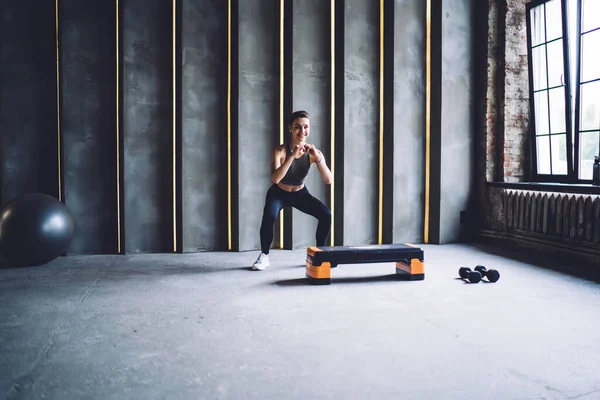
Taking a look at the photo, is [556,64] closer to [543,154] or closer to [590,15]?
[590,15]

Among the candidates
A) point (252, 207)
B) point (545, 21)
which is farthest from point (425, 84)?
point (252, 207)

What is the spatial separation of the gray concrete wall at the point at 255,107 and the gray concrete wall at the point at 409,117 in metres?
1.48

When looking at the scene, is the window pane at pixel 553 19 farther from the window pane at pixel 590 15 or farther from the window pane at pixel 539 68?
the window pane at pixel 590 15

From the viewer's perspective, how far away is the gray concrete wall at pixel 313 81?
5.63 metres

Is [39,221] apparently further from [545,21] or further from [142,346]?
[545,21]

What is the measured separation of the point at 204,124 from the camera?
5461 millimetres

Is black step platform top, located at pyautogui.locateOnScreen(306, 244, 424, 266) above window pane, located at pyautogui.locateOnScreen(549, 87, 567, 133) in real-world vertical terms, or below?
below

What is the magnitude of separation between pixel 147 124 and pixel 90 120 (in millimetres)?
574

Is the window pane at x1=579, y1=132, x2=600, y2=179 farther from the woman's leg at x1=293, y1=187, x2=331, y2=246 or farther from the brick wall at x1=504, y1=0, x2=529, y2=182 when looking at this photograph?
the woman's leg at x1=293, y1=187, x2=331, y2=246

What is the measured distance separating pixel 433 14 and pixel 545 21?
4.13 feet

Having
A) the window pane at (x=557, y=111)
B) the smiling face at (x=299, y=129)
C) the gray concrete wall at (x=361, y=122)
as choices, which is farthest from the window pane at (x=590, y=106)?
the smiling face at (x=299, y=129)

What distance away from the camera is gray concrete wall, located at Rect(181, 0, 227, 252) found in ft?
17.6

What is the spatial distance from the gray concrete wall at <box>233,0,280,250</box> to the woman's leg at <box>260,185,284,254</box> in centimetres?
100

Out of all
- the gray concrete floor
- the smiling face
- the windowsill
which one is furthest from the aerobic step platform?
the windowsill
